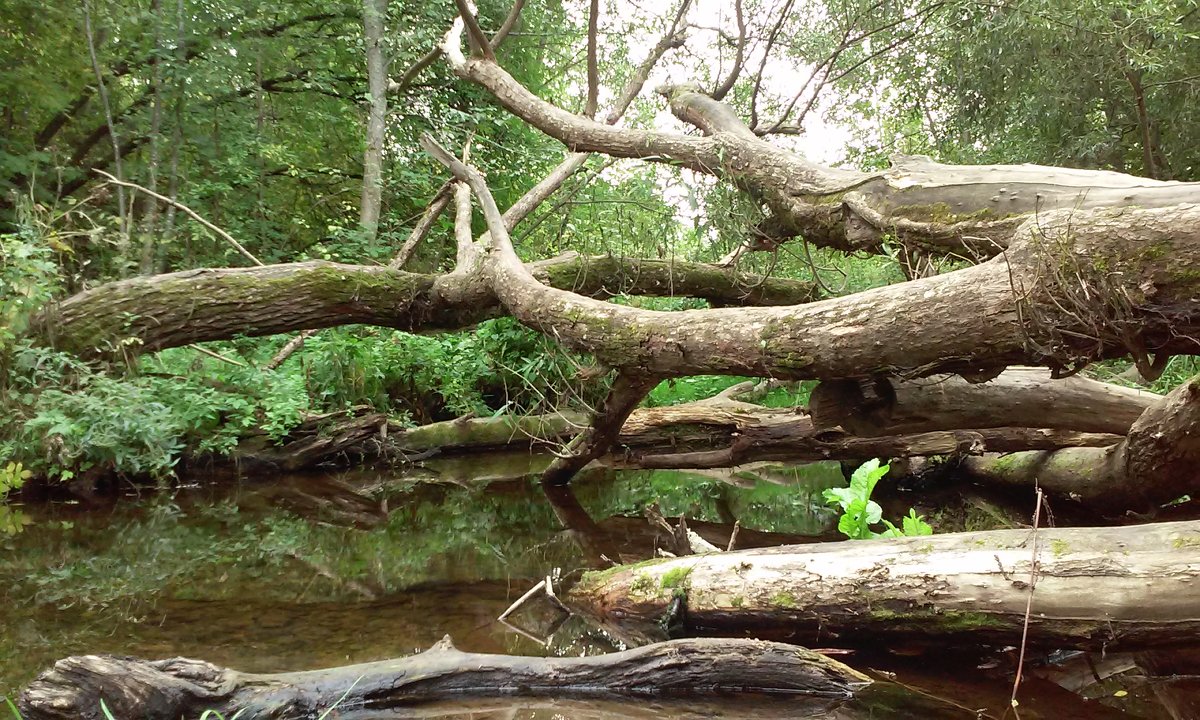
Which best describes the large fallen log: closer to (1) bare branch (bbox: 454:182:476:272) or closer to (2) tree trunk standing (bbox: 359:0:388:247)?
(1) bare branch (bbox: 454:182:476:272)

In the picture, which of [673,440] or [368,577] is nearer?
[368,577]

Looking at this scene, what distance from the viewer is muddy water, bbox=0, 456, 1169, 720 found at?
2.38 meters

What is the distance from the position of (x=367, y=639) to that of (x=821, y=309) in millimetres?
2263

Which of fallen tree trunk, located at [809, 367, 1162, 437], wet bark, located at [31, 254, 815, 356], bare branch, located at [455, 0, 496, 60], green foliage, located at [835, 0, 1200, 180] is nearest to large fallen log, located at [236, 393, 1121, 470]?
fallen tree trunk, located at [809, 367, 1162, 437]

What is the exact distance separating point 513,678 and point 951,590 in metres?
1.46

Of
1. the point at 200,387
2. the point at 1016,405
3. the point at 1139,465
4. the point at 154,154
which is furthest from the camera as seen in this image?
the point at 154,154

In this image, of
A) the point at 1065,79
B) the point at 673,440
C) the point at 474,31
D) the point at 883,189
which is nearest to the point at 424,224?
the point at 474,31

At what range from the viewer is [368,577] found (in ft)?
12.4

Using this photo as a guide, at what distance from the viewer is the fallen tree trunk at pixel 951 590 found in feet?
7.37

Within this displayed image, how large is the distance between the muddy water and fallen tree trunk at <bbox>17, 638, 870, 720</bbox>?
8cm

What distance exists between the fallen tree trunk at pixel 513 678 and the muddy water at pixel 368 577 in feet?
0.26

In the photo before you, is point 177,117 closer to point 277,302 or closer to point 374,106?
point 374,106

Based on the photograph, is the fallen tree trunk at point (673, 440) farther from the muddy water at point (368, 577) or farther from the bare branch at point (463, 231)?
the bare branch at point (463, 231)

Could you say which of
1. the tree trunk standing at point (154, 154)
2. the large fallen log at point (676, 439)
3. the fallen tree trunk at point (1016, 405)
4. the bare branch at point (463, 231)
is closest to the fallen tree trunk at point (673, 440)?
the large fallen log at point (676, 439)
